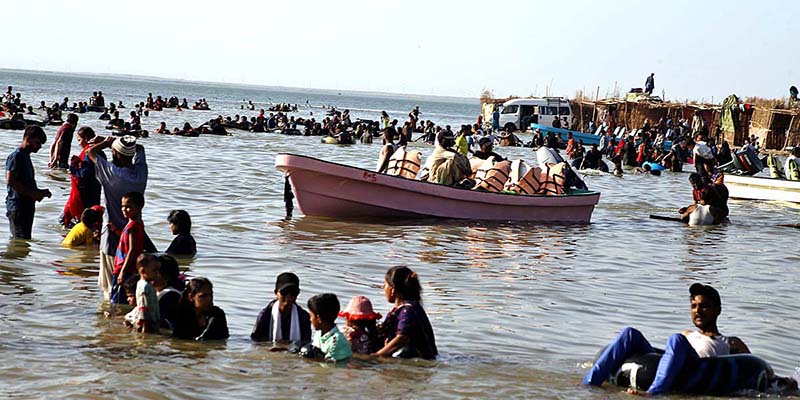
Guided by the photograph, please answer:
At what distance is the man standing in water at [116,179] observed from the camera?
896 centimetres

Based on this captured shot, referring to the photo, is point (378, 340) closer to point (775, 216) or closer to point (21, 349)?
point (21, 349)

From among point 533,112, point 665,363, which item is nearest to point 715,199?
point 665,363

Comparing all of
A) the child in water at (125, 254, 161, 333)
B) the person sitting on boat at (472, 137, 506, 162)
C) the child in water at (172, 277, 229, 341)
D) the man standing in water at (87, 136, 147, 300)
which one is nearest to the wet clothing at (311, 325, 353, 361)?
the child in water at (172, 277, 229, 341)

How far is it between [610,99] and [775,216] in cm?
3874

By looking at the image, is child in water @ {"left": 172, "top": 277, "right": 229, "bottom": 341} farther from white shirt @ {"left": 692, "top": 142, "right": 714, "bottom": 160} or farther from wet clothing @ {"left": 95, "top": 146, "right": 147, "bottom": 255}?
white shirt @ {"left": 692, "top": 142, "right": 714, "bottom": 160}

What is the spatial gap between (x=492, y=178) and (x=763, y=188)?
10119 millimetres

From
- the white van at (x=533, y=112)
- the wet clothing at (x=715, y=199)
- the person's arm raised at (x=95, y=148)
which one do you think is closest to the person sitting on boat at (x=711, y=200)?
the wet clothing at (x=715, y=199)

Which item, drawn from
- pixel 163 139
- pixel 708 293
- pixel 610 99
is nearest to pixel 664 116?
pixel 610 99

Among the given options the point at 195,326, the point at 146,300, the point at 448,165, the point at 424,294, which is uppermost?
the point at 448,165

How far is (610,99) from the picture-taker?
6016cm

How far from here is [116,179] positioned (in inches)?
354

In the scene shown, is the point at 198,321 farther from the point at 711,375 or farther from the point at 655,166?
the point at 655,166

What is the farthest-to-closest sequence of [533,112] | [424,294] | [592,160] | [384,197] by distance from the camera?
[533,112] < [592,160] < [384,197] < [424,294]

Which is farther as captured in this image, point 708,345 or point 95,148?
point 95,148
